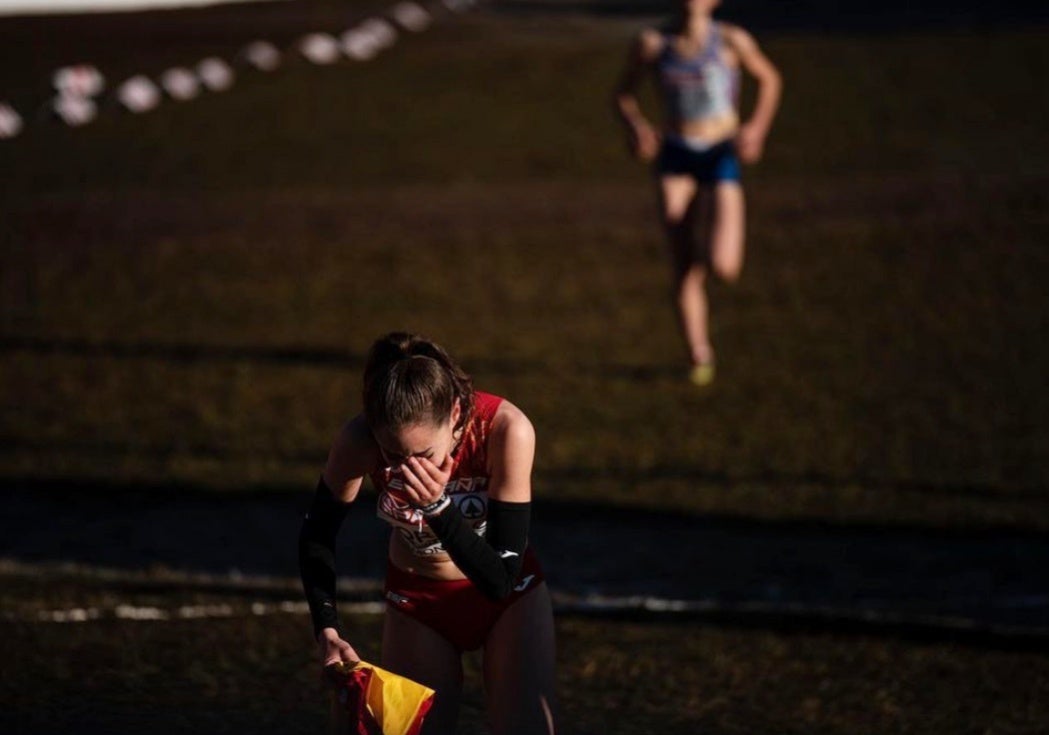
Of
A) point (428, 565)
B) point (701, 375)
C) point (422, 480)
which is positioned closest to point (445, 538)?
point (422, 480)

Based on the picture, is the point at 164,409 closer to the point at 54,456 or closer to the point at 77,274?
the point at 54,456

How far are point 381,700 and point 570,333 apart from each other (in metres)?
10.0

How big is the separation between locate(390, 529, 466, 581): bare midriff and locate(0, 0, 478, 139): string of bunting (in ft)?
75.8

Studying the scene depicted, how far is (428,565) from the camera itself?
17.6 feet

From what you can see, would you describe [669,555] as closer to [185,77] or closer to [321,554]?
[321,554]

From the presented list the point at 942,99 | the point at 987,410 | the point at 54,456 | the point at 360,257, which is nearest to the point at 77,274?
the point at 360,257

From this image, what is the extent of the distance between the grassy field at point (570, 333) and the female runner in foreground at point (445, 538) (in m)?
1.52

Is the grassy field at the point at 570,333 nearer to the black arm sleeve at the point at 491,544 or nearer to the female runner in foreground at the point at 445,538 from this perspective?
the female runner in foreground at the point at 445,538

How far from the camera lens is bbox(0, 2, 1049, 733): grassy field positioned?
23.9 feet

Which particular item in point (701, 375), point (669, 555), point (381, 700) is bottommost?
point (669, 555)

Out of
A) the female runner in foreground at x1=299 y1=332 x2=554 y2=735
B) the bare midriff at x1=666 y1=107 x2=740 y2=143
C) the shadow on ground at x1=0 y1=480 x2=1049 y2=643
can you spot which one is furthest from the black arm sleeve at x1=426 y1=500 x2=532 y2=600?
the bare midriff at x1=666 y1=107 x2=740 y2=143

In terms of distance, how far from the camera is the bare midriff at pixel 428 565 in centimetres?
533

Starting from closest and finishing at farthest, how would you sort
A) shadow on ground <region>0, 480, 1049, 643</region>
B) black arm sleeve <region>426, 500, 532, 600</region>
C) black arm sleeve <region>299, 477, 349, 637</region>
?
black arm sleeve <region>426, 500, 532, 600</region>, black arm sleeve <region>299, 477, 349, 637</region>, shadow on ground <region>0, 480, 1049, 643</region>

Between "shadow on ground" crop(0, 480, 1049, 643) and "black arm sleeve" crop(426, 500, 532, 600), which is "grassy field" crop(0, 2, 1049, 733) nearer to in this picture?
"shadow on ground" crop(0, 480, 1049, 643)
